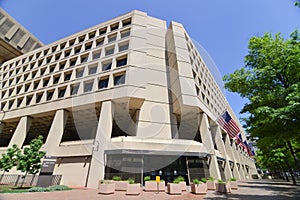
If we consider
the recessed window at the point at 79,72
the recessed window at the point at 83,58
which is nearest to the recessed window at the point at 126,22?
the recessed window at the point at 83,58

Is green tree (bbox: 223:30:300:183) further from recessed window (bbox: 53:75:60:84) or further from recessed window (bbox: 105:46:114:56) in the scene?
recessed window (bbox: 53:75:60:84)

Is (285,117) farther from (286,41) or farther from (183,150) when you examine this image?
(183,150)

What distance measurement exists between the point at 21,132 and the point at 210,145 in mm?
27981

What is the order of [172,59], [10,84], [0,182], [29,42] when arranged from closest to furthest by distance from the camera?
[0,182], [172,59], [10,84], [29,42]

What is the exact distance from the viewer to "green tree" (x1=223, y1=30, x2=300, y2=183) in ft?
26.9

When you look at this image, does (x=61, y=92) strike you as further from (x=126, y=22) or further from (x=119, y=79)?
(x=126, y=22)

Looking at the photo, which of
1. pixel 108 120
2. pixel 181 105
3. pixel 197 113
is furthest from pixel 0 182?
pixel 197 113

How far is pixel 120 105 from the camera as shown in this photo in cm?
2194

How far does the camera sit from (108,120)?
64.0ft

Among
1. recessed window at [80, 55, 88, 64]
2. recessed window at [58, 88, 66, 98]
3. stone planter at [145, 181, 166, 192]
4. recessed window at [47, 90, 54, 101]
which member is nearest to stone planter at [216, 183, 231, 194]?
stone planter at [145, 181, 166, 192]

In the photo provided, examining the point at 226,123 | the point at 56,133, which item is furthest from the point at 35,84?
the point at 226,123

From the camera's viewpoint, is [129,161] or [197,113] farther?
[197,113]

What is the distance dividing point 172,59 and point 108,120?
1404 centimetres

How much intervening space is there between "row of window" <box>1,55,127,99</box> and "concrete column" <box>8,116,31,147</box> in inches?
237
